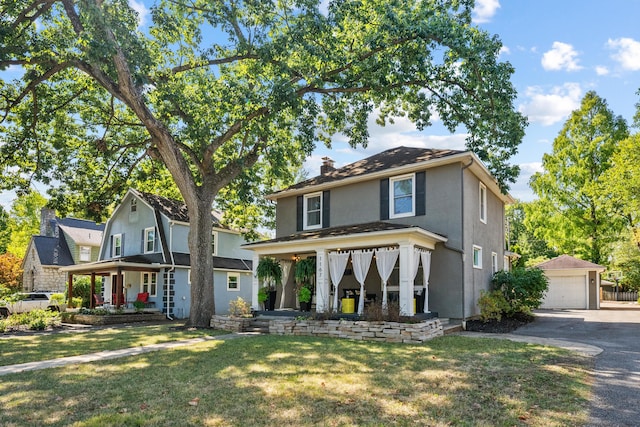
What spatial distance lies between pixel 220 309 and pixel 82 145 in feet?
36.3

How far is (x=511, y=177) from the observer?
14.0 metres

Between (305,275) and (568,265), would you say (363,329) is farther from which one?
(568,265)

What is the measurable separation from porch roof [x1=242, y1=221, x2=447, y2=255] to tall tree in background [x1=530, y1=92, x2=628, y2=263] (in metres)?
19.8

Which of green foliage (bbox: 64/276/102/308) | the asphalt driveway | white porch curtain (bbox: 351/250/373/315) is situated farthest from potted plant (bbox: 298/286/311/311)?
green foliage (bbox: 64/276/102/308)

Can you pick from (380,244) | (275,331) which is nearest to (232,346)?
(275,331)

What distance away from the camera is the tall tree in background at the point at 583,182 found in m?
27.9

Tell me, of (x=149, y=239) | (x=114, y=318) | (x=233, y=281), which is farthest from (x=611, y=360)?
(x=149, y=239)

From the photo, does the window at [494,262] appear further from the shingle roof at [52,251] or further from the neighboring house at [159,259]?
the shingle roof at [52,251]

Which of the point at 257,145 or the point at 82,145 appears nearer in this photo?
the point at 257,145

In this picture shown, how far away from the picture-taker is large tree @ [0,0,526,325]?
12672mm

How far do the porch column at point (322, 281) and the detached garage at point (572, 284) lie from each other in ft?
50.2

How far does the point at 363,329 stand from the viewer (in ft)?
37.3

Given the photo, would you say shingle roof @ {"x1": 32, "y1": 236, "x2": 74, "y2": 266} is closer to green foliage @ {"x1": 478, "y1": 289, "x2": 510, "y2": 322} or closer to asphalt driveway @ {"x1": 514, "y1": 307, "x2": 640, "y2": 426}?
green foliage @ {"x1": 478, "y1": 289, "x2": 510, "y2": 322}

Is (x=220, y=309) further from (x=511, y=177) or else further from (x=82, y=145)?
(x=511, y=177)
